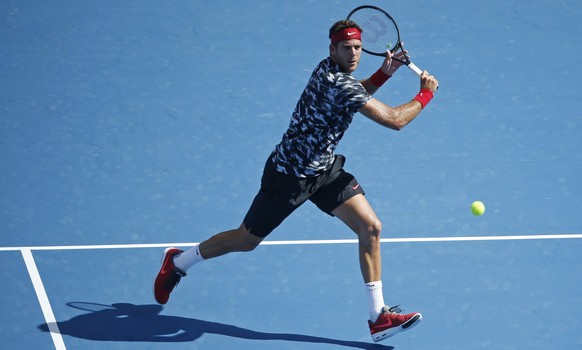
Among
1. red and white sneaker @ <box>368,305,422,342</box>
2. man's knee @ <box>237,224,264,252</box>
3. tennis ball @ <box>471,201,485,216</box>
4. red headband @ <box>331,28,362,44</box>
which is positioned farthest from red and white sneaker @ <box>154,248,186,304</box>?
tennis ball @ <box>471,201,485,216</box>

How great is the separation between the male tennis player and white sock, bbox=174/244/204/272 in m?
0.19

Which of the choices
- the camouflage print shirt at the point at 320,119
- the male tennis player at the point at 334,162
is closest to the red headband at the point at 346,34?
the male tennis player at the point at 334,162

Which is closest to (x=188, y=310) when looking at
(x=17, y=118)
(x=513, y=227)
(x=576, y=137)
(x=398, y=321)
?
(x=398, y=321)

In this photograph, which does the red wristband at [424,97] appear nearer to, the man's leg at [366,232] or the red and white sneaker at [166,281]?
the man's leg at [366,232]

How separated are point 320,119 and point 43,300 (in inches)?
94.4

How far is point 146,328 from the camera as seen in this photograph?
275 inches

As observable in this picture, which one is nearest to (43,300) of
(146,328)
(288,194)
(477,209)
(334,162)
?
(146,328)

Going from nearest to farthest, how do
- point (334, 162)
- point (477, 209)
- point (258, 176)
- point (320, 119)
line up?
point (320, 119) < point (334, 162) < point (477, 209) < point (258, 176)

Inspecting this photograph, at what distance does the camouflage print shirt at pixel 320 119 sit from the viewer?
6379 millimetres

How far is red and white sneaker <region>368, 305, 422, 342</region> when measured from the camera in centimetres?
661

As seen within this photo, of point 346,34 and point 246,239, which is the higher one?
point 346,34

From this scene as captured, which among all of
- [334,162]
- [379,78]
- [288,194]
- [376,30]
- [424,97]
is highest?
[376,30]

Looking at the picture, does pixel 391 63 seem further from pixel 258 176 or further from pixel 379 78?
pixel 258 176

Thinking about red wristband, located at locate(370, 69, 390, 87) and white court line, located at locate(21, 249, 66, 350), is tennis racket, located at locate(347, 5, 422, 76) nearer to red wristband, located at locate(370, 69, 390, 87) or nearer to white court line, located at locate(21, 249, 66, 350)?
red wristband, located at locate(370, 69, 390, 87)
